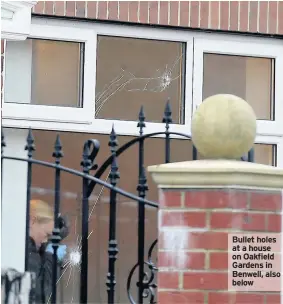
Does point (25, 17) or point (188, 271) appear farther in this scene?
point (25, 17)

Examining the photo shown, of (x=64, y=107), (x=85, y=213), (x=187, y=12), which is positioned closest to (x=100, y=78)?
(x=64, y=107)

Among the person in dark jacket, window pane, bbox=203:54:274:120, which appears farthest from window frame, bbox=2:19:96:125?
window pane, bbox=203:54:274:120

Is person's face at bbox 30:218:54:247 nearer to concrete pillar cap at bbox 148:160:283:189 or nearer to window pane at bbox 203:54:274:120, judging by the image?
window pane at bbox 203:54:274:120

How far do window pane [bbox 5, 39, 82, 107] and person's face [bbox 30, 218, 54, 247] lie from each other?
2.56 feet

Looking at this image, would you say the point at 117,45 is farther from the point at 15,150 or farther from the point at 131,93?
the point at 15,150

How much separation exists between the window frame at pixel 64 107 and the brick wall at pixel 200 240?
2545 millimetres

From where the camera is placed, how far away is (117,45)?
7148 mm

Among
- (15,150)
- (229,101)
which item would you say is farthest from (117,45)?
(229,101)

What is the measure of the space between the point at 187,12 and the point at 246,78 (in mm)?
675

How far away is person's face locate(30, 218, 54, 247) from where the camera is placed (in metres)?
6.67

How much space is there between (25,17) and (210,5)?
1.28 metres

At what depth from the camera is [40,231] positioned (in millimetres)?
6719

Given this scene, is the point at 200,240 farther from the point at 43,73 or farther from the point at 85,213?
the point at 43,73

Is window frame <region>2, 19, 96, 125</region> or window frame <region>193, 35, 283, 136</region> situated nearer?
window frame <region>2, 19, 96, 125</region>
